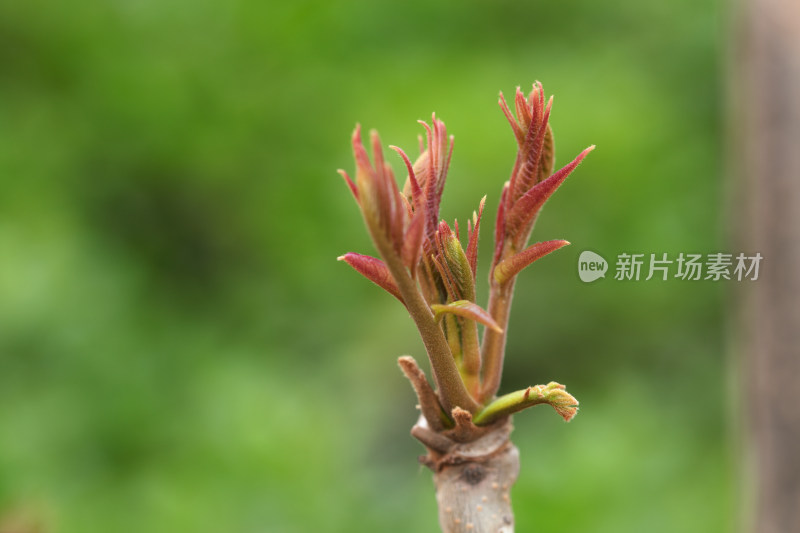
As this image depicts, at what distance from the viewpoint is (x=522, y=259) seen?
392 millimetres

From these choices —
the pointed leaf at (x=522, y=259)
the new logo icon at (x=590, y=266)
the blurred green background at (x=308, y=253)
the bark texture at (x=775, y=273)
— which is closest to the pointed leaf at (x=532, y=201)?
the pointed leaf at (x=522, y=259)

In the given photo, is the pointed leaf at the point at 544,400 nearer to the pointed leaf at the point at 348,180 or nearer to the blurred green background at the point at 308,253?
the pointed leaf at the point at 348,180

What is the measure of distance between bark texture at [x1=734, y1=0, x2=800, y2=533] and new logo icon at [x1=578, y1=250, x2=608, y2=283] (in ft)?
1.74

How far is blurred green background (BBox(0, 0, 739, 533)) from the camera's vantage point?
1783 mm

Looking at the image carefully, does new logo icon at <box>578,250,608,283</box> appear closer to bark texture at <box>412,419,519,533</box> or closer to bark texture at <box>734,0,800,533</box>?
bark texture at <box>412,419,519,533</box>

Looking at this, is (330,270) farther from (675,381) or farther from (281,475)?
(675,381)

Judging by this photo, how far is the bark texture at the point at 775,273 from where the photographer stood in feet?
4.01

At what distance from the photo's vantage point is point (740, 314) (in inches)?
69.4

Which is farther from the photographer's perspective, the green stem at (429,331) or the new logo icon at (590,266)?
the new logo icon at (590,266)

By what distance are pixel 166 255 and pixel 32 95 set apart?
0.62m

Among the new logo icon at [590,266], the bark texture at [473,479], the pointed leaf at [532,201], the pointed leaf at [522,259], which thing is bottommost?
the bark texture at [473,479]

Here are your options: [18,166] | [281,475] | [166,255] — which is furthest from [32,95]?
[281,475]

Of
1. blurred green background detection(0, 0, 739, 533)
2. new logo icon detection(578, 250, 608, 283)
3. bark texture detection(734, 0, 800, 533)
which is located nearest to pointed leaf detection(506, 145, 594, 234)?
new logo icon detection(578, 250, 608, 283)

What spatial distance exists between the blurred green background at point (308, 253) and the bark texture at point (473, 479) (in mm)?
1231
